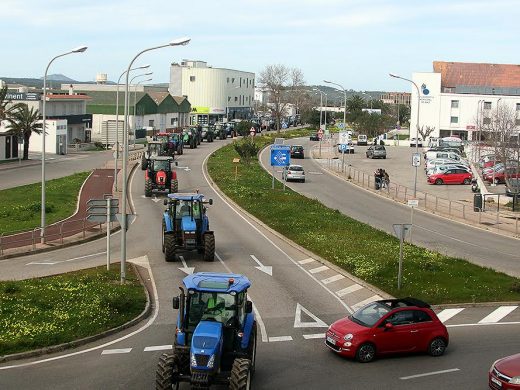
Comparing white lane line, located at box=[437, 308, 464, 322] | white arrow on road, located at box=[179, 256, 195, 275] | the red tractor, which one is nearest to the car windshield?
white lane line, located at box=[437, 308, 464, 322]

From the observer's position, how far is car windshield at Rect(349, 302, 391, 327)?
64.4 ft

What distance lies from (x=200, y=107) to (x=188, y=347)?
141m

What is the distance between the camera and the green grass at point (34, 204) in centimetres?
3928

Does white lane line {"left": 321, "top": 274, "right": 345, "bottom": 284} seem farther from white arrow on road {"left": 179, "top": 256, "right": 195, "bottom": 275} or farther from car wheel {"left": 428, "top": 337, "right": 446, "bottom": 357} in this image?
car wheel {"left": 428, "top": 337, "right": 446, "bottom": 357}

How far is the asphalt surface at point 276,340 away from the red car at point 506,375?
1088mm

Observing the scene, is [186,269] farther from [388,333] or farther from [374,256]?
[388,333]

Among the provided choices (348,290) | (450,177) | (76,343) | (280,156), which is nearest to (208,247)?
(348,290)

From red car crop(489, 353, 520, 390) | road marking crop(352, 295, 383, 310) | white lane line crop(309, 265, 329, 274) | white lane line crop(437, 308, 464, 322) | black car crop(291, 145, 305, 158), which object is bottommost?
white lane line crop(437, 308, 464, 322)

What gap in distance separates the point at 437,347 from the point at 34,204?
29427 mm

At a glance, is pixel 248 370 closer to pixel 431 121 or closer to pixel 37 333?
pixel 37 333

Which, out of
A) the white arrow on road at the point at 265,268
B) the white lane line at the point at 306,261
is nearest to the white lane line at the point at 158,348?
the white arrow on road at the point at 265,268

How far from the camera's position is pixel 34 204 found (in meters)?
43.3

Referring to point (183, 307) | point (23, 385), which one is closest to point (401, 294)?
point (183, 307)

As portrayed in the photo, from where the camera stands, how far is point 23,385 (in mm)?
16375
